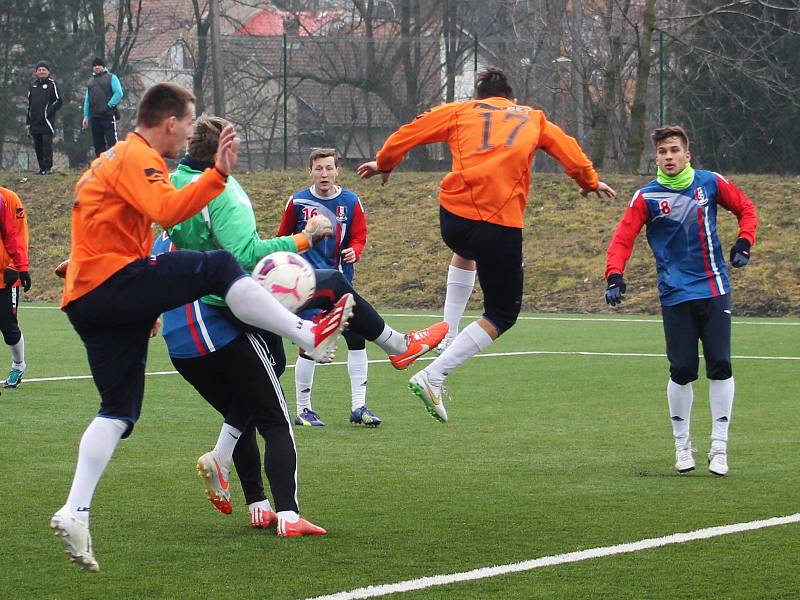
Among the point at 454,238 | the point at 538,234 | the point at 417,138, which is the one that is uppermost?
the point at 417,138

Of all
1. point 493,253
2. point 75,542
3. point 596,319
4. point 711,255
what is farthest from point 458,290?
point 596,319

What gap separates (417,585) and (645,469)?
3.45 m

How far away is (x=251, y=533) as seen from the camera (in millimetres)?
6965

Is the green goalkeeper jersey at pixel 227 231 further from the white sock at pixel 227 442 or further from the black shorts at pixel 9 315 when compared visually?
the black shorts at pixel 9 315

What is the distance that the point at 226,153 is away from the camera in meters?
5.82

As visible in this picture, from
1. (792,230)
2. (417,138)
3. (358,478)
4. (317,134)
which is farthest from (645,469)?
(317,134)

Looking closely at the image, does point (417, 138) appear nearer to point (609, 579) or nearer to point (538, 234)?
point (609, 579)

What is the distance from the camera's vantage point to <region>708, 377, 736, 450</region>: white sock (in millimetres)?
8727

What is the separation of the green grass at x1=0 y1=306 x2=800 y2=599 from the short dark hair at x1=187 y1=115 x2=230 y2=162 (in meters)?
1.86

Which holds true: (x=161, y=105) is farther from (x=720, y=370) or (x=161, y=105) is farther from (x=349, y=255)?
(x=349, y=255)

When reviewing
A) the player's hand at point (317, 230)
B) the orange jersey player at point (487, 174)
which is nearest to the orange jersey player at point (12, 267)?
the orange jersey player at point (487, 174)

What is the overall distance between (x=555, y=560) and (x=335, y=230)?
17.7ft

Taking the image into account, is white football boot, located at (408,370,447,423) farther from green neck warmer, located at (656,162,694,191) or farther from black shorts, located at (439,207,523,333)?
green neck warmer, located at (656,162,694,191)

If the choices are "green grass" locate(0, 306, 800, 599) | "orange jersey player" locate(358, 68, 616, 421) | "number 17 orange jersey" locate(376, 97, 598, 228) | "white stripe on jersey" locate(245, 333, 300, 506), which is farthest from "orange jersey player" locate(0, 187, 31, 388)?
"white stripe on jersey" locate(245, 333, 300, 506)
